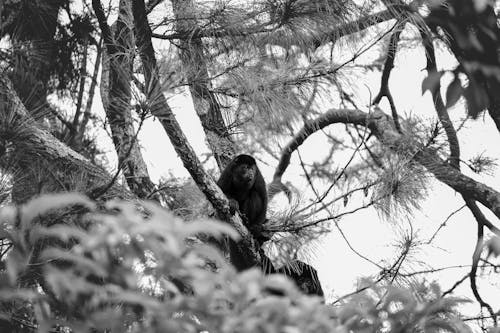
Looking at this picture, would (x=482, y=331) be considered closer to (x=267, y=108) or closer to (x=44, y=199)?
(x=267, y=108)

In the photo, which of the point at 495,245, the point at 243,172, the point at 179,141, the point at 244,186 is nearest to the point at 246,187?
the point at 244,186

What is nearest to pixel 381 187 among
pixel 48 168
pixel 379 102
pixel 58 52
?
pixel 48 168

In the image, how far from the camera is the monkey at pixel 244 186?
4.73 meters

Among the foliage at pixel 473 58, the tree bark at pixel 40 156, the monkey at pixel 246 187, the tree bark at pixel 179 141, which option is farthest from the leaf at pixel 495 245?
the monkey at pixel 246 187

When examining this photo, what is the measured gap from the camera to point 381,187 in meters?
3.70

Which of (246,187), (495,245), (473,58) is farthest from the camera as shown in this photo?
(246,187)

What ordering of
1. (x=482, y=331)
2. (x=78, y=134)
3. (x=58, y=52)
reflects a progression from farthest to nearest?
(x=78, y=134) → (x=58, y=52) → (x=482, y=331)

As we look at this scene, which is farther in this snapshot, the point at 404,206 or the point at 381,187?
the point at 404,206

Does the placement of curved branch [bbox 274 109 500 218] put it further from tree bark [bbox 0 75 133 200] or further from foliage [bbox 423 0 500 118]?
foliage [bbox 423 0 500 118]

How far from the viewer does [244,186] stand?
486 cm

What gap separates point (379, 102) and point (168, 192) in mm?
2912

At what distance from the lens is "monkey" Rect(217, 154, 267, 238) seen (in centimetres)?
473

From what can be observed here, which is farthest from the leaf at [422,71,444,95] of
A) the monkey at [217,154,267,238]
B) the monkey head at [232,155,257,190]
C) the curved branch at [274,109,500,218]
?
the monkey head at [232,155,257,190]

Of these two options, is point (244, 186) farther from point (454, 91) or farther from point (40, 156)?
point (454, 91)
